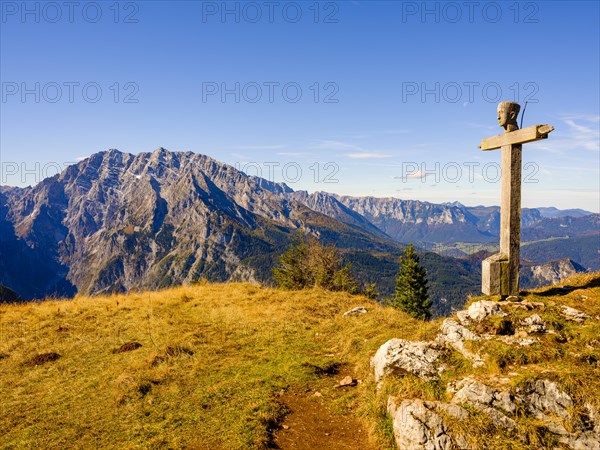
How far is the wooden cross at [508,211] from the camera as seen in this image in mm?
13656

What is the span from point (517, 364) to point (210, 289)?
21.2m

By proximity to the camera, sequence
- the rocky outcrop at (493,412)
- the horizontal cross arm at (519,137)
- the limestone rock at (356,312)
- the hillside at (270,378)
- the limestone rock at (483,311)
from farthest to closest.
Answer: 1. the limestone rock at (356,312)
2. the horizontal cross arm at (519,137)
3. the limestone rock at (483,311)
4. the hillside at (270,378)
5. the rocky outcrop at (493,412)

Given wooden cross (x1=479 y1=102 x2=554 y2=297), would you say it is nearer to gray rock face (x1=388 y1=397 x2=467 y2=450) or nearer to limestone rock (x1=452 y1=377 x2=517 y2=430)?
limestone rock (x1=452 y1=377 x2=517 y2=430)

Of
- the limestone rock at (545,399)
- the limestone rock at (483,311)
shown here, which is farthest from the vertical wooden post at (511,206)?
the limestone rock at (545,399)

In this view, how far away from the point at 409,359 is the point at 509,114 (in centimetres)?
1036

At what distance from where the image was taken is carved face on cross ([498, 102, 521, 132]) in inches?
552

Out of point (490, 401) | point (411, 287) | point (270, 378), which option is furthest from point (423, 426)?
point (411, 287)

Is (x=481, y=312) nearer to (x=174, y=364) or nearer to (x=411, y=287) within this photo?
(x=174, y=364)

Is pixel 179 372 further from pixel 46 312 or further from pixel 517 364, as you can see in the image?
pixel 46 312

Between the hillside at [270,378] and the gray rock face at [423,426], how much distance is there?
24cm

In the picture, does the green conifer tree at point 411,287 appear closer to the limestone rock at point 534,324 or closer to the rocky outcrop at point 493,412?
the limestone rock at point 534,324

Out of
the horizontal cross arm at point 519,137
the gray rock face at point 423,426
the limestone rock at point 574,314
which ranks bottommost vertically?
the gray rock face at point 423,426

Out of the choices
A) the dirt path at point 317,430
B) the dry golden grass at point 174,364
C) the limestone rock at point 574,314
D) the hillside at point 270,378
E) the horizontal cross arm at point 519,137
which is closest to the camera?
the hillside at point 270,378

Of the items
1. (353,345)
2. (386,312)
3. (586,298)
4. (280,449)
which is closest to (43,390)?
(280,449)
